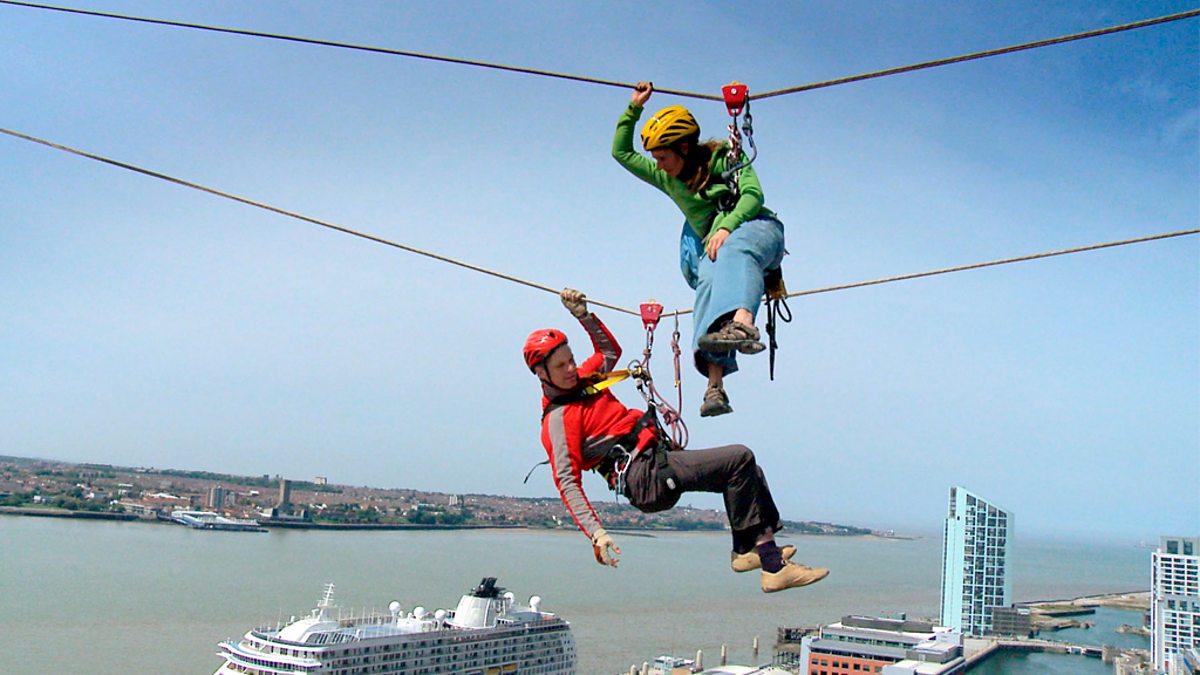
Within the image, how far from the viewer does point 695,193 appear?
2131mm

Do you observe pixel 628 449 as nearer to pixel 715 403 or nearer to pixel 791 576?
pixel 715 403

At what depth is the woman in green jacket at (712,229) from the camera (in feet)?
6.24

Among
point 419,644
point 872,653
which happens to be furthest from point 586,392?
point 872,653

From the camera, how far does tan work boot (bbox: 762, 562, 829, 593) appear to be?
1929 millimetres

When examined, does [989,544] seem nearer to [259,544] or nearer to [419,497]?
[259,544]

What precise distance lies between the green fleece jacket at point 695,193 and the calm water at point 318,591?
50.2 ft

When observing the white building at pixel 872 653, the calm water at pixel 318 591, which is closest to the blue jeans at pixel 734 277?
the calm water at pixel 318 591

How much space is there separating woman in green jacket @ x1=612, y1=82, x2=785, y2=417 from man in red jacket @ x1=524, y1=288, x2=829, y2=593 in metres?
0.14

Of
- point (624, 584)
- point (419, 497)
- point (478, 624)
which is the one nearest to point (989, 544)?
point (624, 584)

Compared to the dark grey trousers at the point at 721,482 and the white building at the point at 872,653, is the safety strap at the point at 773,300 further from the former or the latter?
the white building at the point at 872,653

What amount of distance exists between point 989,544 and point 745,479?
117 feet

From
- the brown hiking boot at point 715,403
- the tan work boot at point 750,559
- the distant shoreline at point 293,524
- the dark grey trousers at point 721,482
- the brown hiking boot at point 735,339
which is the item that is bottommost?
the distant shoreline at point 293,524

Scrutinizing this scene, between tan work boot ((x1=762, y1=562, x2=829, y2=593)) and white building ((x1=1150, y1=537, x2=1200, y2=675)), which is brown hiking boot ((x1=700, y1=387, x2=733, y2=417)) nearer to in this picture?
tan work boot ((x1=762, y1=562, x2=829, y2=593))

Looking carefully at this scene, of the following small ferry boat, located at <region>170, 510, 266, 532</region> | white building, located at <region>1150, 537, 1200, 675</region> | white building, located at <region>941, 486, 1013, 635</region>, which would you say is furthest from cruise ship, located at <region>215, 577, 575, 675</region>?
small ferry boat, located at <region>170, 510, 266, 532</region>
